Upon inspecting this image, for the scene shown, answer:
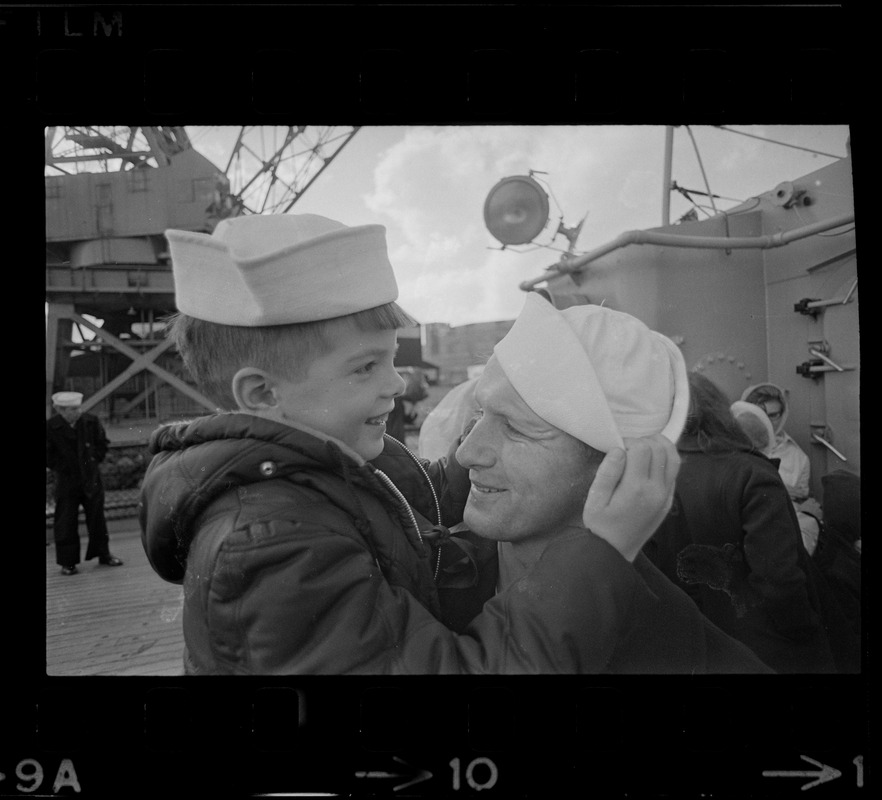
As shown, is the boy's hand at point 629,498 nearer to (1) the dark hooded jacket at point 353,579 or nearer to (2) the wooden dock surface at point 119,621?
(1) the dark hooded jacket at point 353,579

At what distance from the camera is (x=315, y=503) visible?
1591 mm

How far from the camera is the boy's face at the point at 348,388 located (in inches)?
64.5

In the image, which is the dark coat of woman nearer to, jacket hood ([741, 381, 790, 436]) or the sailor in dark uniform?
jacket hood ([741, 381, 790, 436])

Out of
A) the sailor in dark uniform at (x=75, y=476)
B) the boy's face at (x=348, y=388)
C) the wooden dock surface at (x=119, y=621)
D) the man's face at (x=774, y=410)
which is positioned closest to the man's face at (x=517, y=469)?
the boy's face at (x=348, y=388)

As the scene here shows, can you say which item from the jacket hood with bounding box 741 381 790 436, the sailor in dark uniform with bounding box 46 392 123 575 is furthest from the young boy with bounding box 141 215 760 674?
the jacket hood with bounding box 741 381 790 436

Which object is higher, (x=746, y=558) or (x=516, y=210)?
(x=516, y=210)

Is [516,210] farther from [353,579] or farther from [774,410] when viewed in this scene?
[353,579]

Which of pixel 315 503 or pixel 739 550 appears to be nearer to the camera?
pixel 315 503

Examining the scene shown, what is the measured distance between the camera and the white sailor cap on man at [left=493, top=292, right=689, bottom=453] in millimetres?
1648

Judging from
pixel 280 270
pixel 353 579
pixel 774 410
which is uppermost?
pixel 280 270

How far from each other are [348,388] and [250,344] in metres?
0.26

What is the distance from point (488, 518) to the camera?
1.71 metres

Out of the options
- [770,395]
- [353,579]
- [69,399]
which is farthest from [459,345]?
[69,399]
